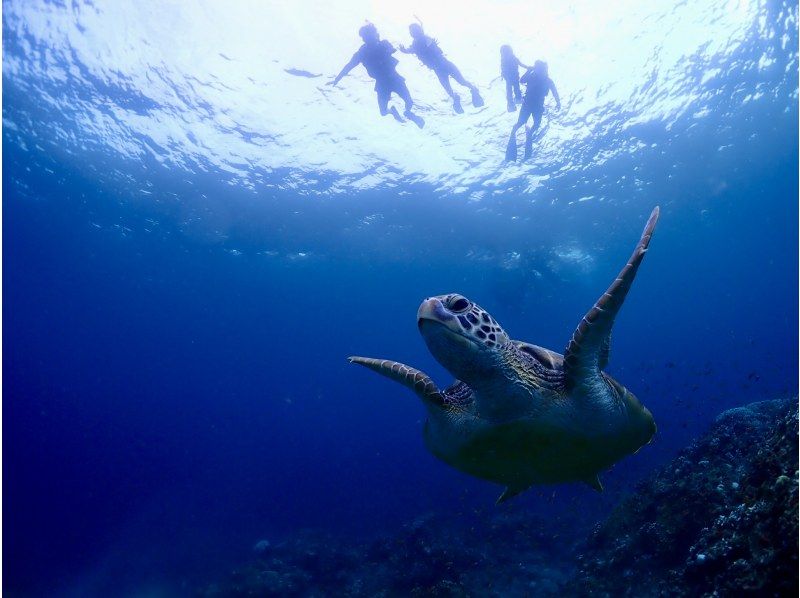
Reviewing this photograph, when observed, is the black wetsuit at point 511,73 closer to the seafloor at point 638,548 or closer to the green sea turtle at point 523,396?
the green sea turtle at point 523,396

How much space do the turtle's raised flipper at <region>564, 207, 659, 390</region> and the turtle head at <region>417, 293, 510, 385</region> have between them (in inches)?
18.8

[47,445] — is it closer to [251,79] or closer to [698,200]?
[251,79]

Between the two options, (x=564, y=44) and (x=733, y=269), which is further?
(x=733, y=269)

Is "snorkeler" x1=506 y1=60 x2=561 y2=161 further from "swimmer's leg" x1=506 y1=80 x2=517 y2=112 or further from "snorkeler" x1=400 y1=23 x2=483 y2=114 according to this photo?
"snorkeler" x1=400 y1=23 x2=483 y2=114

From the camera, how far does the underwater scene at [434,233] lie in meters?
3.52

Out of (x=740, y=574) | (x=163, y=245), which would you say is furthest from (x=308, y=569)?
(x=163, y=245)

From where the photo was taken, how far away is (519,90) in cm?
994

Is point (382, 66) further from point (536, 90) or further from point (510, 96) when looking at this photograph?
point (536, 90)

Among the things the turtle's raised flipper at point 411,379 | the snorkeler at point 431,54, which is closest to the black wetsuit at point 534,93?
the snorkeler at point 431,54

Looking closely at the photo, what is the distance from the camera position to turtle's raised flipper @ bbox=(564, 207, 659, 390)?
2.44 meters

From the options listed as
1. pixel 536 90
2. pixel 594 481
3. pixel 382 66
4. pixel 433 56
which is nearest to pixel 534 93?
pixel 536 90

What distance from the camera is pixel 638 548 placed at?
5559 mm

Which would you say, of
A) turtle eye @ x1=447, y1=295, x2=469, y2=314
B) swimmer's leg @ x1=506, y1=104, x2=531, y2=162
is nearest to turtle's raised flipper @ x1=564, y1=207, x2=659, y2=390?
turtle eye @ x1=447, y1=295, x2=469, y2=314

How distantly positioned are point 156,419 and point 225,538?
66.1m
